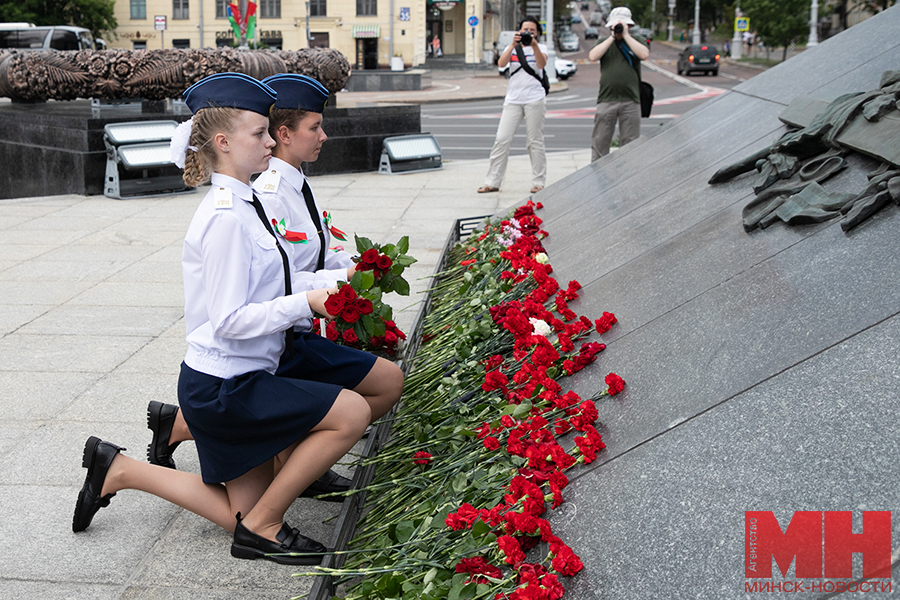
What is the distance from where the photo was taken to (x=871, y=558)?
1.71 metres

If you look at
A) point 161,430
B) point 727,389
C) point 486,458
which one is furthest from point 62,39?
point 727,389

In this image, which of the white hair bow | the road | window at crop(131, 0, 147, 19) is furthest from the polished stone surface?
A: window at crop(131, 0, 147, 19)

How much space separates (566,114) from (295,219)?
19321mm

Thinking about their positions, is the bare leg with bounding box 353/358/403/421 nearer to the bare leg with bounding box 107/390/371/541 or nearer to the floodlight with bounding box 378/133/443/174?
the bare leg with bounding box 107/390/371/541

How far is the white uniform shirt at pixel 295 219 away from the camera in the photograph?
9.96ft

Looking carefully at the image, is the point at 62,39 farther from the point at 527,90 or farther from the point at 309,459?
the point at 309,459

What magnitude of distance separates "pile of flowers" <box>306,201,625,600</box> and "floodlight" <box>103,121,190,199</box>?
265 inches

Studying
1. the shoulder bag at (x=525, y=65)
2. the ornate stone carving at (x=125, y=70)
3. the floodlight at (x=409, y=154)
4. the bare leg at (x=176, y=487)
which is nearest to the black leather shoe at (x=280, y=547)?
the bare leg at (x=176, y=487)

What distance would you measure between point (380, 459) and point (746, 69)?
45968 mm

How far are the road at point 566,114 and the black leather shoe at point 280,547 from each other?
5.09 metres

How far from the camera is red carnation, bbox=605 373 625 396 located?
8.77 feet

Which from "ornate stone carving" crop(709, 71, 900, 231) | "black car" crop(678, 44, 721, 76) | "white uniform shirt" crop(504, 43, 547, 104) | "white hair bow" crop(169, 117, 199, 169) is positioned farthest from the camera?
"black car" crop(678, 44, 721, 76)

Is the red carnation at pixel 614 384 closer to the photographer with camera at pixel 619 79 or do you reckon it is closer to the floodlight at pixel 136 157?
the photographer with camera at pixel 619 79

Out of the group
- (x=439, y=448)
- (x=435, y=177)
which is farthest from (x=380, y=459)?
(x=435, y=177)
